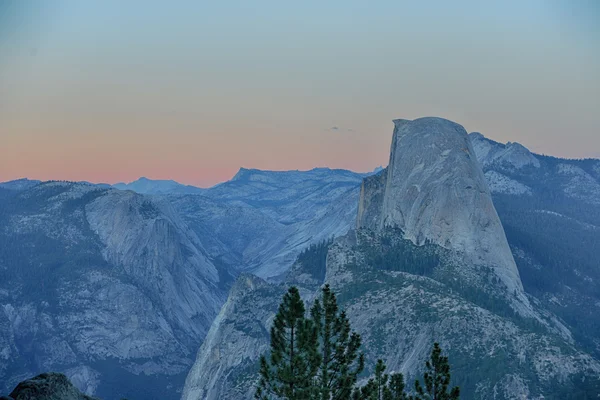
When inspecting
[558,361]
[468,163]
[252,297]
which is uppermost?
[468,163]

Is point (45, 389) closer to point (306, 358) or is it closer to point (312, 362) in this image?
point (306, 358)

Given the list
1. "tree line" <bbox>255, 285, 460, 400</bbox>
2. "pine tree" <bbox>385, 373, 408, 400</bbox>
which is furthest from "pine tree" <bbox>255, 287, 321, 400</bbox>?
"pine tree" <bbox>385, 373, 408, 400</bbox>

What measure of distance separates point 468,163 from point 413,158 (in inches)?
524

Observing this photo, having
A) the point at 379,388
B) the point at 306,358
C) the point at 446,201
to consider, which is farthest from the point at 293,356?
the point at 446,201

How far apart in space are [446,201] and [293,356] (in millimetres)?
115405

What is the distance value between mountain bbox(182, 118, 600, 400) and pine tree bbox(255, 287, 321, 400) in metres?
50.5

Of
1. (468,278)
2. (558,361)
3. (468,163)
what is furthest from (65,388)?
(468,163)

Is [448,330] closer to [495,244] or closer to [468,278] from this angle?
[468,278]

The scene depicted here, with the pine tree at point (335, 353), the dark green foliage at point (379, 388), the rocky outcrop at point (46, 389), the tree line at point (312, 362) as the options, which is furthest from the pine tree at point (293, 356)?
the rocky outcrop at point (46, 389)

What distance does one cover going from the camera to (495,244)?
156625 millimetres

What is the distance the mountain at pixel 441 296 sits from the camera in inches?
3893

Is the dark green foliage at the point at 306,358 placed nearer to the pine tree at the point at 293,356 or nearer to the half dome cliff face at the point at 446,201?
the pine tree at the point at 293,356

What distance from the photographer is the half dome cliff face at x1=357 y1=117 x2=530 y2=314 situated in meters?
152

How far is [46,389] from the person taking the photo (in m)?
31.2
